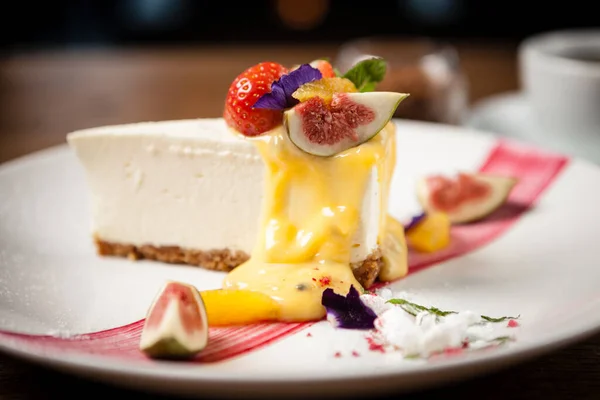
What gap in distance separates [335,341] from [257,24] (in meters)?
5.58

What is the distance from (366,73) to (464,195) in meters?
0.76

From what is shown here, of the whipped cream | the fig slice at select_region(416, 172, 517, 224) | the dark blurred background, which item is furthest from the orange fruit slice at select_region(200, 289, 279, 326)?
the dark blurred background

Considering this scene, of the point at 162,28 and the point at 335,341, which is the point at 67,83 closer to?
the point at 162,28

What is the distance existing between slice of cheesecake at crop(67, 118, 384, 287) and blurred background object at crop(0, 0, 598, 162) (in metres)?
1.50

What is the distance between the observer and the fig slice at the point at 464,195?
3160 mm

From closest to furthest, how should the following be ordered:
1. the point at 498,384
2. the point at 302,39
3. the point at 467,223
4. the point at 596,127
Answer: the point at 498,384 < the point at 467,223 < the point at 596,127 < the point at 302,39

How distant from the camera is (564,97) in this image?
4.15 meters

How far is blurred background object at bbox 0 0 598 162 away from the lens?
Answer: 4.66m

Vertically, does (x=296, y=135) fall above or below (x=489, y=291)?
above

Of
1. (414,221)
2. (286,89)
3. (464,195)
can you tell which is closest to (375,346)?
(286,89)

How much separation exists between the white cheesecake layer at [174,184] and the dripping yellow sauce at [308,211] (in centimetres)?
12

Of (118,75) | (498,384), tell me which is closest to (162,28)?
(118,75)

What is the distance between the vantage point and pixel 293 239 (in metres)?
2.52

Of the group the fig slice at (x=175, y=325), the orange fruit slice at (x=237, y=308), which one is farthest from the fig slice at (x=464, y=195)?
the fig slice at (x=175, y=325)
